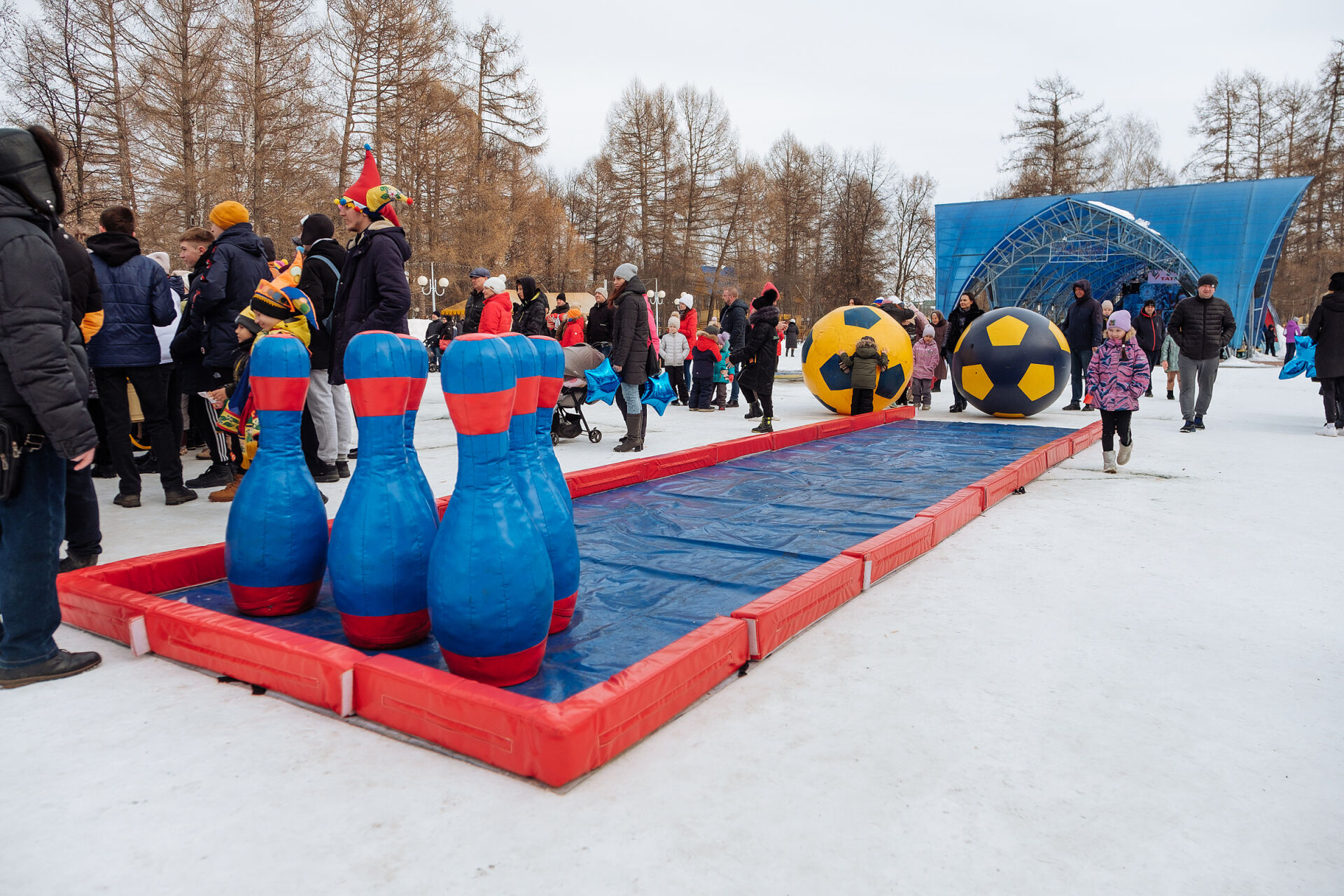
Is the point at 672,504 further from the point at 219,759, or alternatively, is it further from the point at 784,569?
the point at 219,759

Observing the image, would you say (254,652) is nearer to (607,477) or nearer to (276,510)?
(276,510)

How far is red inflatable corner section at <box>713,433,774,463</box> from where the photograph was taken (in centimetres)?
690

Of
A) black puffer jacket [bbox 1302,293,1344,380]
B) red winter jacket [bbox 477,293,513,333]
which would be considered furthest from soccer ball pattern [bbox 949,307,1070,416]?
red winter jacket [bbox 477,293,513,333]

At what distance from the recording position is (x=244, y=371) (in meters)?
4.95

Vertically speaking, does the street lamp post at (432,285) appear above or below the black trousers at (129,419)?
above

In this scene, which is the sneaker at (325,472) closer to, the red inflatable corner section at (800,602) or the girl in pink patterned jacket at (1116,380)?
the red inflatable corner section at (800,602)

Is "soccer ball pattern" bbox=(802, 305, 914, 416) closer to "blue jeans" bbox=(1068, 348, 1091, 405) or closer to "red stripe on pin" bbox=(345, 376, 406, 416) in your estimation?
"blue jeans" bbox=(1068, 348, 1091, 405)

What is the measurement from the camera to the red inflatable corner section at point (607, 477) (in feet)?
17.9

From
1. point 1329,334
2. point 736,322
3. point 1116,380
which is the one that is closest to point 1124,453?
point 1116,380

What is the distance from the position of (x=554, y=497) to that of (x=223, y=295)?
3.97m

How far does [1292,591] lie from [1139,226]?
31.0 m

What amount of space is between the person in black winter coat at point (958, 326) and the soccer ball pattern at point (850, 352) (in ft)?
4.97

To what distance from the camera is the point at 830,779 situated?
2.20 m

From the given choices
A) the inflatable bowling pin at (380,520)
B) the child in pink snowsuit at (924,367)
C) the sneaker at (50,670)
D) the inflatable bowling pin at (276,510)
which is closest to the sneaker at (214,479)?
the inflatable bowling pin at (276,510)
